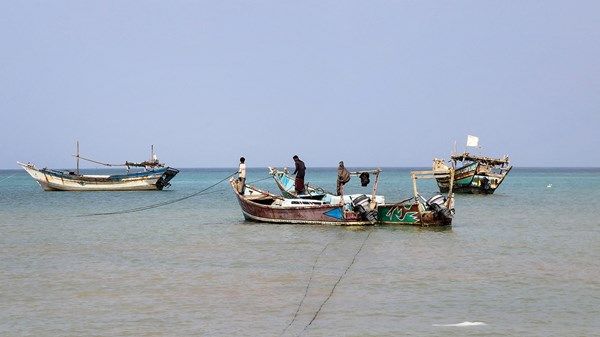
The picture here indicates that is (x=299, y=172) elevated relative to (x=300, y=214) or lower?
elevated

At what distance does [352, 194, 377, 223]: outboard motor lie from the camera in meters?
24.7

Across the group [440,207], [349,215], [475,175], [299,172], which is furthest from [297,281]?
[475,175]

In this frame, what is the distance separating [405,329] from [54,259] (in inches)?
445

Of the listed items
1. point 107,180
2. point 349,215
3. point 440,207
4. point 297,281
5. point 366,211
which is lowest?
point 107,180

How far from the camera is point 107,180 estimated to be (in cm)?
5950

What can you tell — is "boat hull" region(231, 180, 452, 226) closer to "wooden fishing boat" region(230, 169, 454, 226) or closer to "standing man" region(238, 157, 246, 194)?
"wooden fishing boat" region(230, 169, 454, 226)

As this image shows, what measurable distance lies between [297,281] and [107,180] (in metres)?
47.3

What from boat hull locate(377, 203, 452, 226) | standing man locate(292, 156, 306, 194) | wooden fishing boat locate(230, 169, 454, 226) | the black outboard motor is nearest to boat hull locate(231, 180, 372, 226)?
wooden fishing boat locate(230, 169, 454, 226)

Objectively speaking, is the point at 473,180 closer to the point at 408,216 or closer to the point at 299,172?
the point at 299,172

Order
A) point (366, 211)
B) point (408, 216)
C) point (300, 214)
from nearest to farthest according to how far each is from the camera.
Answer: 1. point (366, 211)
2. point (408, 216)
3. point (300, 214)

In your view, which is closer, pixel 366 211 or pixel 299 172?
pixel 366 211

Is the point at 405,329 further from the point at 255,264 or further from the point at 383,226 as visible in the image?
the point at 383,226

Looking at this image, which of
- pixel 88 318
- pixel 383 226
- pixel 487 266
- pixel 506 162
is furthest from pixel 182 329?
pixel 506 162

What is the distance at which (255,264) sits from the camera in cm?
1745
